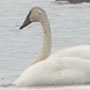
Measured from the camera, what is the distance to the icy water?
1081 centimetres

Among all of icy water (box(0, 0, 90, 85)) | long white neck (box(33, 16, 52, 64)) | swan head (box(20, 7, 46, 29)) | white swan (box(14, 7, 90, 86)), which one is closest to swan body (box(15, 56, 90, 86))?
white swan (box(14, 7, 90, 86))

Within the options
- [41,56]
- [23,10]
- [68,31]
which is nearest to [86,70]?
[41,56]

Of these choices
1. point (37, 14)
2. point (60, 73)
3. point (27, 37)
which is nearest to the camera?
point (60, 73)

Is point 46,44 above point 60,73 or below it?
below

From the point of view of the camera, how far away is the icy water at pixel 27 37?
1081 centimetres

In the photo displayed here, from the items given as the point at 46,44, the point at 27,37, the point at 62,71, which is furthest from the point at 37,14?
the point at 27,37

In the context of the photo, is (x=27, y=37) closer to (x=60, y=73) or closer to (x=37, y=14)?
(x=37, y=14)

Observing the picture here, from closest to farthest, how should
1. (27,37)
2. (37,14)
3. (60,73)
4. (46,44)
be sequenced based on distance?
(60,73) → (46,44) → (37,14) → (27,37)

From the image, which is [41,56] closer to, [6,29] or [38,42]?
[38,42]

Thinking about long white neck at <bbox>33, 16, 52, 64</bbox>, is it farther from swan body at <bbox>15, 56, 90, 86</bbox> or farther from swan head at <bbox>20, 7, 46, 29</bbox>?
swan body at <bbox>15, 56, 90, 86</bbox>

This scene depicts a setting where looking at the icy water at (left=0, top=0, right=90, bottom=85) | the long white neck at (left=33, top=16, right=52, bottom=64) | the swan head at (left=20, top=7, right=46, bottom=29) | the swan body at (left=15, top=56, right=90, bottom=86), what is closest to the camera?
the swan body at (left=15, top=56, right=90, bottom=86)

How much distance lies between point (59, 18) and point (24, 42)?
6905 millimetres

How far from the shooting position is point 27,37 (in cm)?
1545

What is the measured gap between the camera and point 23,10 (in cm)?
2509
